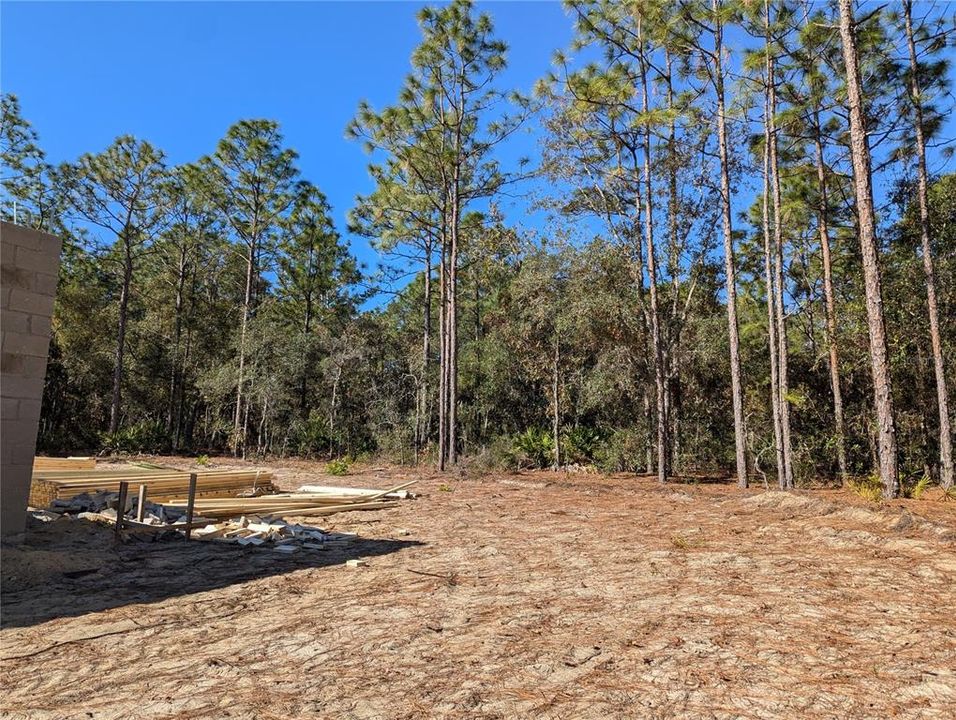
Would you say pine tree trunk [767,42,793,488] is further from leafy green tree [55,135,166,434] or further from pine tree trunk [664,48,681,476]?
leafy green tree [55,135,166,434]

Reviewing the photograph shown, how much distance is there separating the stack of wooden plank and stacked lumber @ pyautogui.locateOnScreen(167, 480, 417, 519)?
13.5 inches

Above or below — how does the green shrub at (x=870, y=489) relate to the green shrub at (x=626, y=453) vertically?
below

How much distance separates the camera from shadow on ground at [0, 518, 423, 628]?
14.4ft

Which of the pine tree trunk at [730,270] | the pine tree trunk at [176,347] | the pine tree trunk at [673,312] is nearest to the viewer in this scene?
the pine tree trunk at [730,270]

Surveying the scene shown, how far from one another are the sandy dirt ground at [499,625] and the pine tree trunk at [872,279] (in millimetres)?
3116

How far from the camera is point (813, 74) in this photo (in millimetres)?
13531

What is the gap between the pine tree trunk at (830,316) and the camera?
13562 millimetres

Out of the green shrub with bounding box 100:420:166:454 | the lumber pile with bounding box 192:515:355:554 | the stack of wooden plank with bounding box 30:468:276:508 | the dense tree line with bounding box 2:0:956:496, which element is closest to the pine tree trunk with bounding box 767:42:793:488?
the dense tree line with bounding box 2:0:956:496

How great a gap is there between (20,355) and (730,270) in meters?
12.2

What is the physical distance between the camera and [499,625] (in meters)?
3.71

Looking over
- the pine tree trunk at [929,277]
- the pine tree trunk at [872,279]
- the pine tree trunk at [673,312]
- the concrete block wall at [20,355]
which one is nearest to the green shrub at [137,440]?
the concrete block wall at [20,355]

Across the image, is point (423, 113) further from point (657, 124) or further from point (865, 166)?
point (865, 166)

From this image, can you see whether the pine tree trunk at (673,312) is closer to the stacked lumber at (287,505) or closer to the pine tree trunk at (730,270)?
the pine tree trunk at (730,270)

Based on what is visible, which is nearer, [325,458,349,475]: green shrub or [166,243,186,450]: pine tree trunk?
[325,458,349,475]: green shrub
